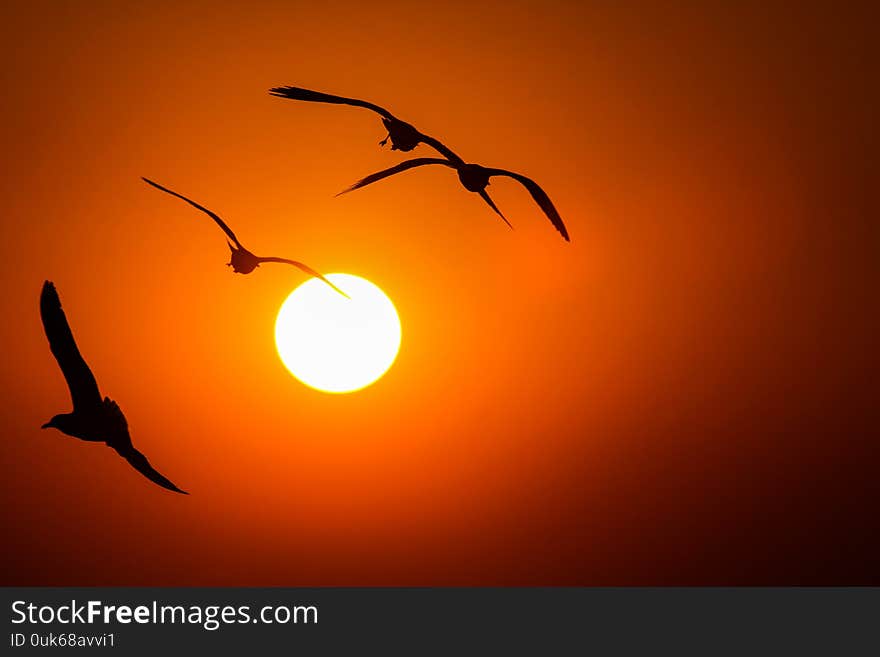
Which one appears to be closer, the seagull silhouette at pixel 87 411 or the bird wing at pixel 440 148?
the bird wing at pixel 440 148

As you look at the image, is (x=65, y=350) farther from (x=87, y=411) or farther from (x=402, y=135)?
(x=402, y=135)

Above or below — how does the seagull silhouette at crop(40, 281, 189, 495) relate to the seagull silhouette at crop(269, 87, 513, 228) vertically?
below

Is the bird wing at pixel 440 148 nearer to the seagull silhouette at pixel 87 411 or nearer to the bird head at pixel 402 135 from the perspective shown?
A: the bird head at pixel 402 135

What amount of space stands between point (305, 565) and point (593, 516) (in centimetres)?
1017

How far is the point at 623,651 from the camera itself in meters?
33.5

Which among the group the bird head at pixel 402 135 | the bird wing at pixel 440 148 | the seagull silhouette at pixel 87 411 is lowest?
the seagull silhouette at pixel 87 411

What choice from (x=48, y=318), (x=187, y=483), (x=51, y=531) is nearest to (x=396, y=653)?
(x=187, y=483)

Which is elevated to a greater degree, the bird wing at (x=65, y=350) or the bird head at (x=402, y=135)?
the bird head at (x=402, y=135)

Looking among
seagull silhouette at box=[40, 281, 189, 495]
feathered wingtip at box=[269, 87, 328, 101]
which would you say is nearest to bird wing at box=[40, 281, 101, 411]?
seagull silhouette at box=[40, 281, 189, 495]

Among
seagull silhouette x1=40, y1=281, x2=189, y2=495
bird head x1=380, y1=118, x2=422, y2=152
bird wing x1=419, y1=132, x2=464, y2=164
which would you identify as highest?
bird head x1=380, y1=118, x2=422, y2=152

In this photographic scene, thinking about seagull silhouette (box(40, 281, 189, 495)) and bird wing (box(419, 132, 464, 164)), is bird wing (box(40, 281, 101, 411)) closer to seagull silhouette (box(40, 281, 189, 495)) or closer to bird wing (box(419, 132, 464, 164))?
seagull silhouette (box(40, 281, 189, 495))

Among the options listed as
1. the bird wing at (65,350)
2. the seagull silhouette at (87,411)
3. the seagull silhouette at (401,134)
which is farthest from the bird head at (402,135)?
the seagull silhouette at (87,411)

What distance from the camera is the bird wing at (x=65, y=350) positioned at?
6492mm

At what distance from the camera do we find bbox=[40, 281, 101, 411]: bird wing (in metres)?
6.49
